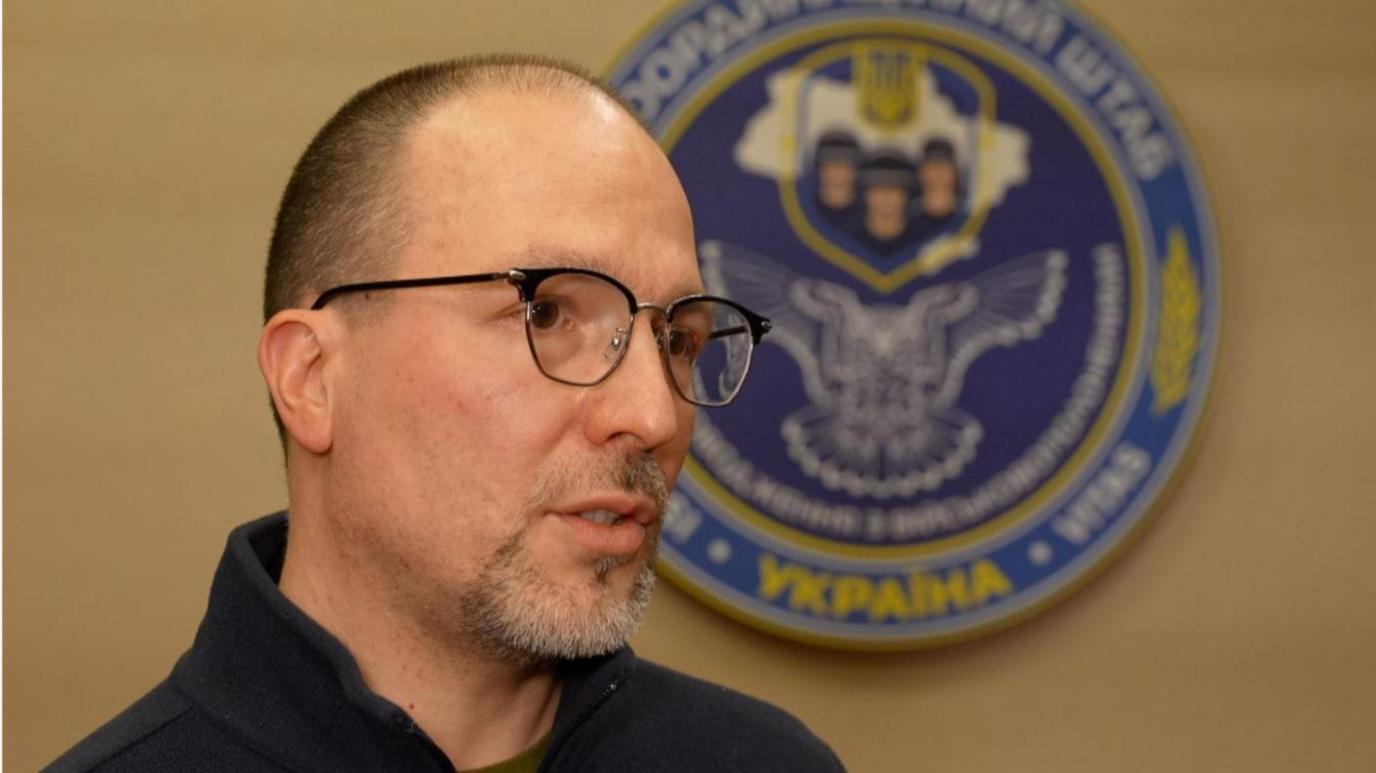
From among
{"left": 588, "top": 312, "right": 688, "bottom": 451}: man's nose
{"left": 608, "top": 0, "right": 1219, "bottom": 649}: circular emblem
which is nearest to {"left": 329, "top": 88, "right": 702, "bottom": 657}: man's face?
{"left": 588, "top": 312, "right": 688, "bottom": 451}: man's nose

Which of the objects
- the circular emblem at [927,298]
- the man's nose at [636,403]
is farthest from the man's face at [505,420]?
the circular emblem at [927,298]

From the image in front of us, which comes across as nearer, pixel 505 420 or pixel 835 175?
pixel 505 420

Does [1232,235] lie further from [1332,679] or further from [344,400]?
[344,400]

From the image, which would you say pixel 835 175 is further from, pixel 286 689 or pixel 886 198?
pixel 286 689

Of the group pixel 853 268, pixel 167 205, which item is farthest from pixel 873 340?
pixel 167 205

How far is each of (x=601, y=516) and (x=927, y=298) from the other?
0.93 meters

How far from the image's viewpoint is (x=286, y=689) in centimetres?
111

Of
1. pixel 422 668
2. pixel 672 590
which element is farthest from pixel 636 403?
pixel 672 590

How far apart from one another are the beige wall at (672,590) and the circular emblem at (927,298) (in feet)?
0.31

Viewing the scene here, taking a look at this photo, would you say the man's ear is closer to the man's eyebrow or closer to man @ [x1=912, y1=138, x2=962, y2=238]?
the man's eyebrow

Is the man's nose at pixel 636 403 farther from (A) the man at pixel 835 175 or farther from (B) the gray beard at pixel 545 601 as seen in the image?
(A) the man at pixel 835 175

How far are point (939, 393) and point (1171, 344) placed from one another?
0.93 feet

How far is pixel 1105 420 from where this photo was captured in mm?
1930

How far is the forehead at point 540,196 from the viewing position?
1.11 meters
